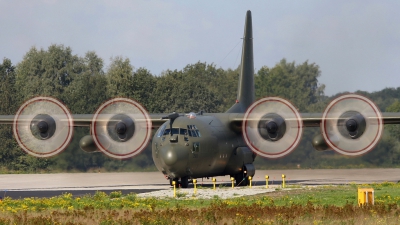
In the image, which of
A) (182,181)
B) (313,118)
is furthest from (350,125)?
(182,181)

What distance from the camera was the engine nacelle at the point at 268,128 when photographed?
1303 inches

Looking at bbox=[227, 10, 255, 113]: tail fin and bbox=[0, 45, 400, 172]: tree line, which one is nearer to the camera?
bbox=[227, 10, 255, 113]: tail fin

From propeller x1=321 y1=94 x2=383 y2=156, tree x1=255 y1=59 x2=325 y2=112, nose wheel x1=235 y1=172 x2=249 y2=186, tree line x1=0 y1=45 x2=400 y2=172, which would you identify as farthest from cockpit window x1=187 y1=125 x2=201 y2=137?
tree x1=255 y1=59 x2=325 y2=112

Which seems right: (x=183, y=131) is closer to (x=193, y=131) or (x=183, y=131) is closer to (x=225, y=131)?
(x=193, y=131)

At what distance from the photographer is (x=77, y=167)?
46344 millimetres

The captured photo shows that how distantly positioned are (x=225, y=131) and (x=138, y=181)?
8.80 meters

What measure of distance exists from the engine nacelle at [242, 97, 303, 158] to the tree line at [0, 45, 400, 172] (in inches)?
372

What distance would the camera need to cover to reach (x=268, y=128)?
33.0 metres

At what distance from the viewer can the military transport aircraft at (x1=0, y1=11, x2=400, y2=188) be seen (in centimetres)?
2988

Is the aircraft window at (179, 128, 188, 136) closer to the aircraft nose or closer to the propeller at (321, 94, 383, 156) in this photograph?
the aircraft nose

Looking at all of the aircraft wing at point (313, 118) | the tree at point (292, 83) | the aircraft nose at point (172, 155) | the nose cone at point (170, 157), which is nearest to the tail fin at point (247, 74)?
the aircraft wing at point (313, 118)

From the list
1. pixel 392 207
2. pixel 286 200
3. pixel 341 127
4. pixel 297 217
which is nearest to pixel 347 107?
pixel 341 127

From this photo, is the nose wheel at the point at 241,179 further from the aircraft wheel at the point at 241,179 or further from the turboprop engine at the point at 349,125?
the turboprop engine at the point at 349,125

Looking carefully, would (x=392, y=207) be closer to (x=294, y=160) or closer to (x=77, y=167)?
(x=294, y=160)
